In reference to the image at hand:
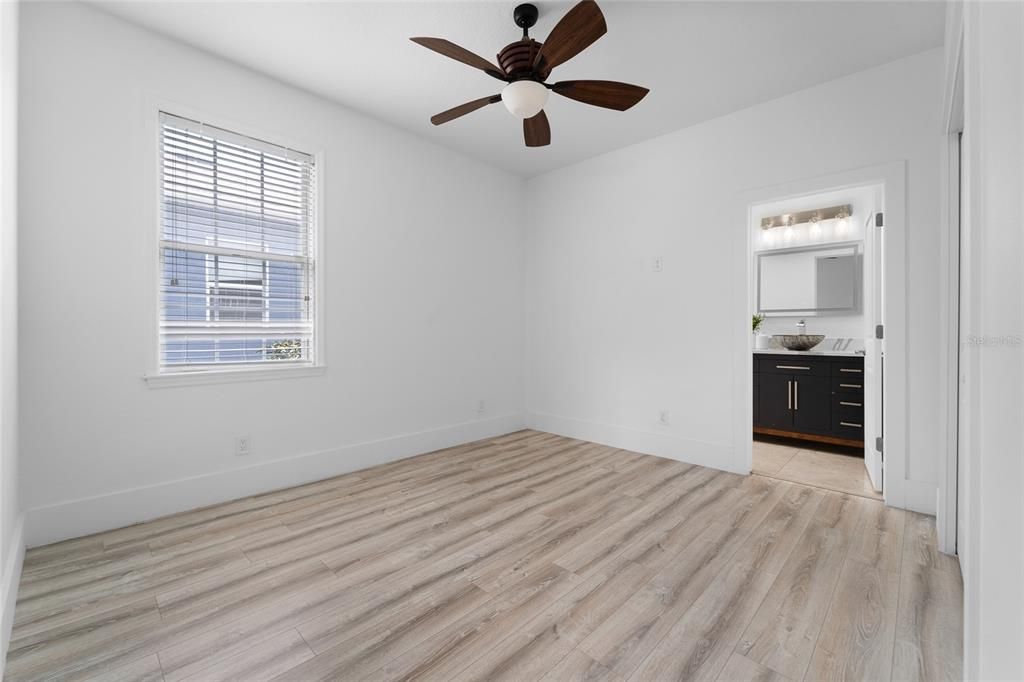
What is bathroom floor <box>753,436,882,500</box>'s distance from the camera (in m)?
3.19

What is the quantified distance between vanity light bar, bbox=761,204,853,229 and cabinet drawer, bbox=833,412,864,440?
6.91ft

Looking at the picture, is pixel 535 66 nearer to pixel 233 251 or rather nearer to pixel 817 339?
pixel 233 251

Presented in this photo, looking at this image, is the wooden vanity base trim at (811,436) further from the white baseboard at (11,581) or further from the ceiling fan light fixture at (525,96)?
the white baseboard at (11,581)

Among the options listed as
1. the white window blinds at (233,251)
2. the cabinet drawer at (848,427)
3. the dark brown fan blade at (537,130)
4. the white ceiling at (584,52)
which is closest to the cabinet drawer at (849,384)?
the cabinet drawer at (848,427)

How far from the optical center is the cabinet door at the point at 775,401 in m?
4.34

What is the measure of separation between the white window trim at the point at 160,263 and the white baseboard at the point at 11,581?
2.80 ft

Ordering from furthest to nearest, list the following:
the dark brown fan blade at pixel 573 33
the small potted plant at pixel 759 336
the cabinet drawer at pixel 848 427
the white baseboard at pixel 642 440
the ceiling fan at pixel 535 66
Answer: the small potted plant at pixel 759 336 → the cabinet drawer at pixel 848 427 → the white baseboard at pixel 642 440 → the ceiling fan at pixel 535 66 → the dark brown fan blade at pixel 573 33

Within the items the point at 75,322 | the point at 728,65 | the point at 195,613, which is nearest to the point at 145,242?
the point at 75,322

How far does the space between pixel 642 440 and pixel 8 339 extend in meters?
4.06

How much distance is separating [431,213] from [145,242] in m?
2.16

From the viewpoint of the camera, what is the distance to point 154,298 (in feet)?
8.48

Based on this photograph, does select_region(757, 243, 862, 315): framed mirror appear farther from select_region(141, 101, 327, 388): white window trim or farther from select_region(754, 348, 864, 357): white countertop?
select_region(141, 101, 327, 388): white window trim

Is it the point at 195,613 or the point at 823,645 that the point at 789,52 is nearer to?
the point at 823,645

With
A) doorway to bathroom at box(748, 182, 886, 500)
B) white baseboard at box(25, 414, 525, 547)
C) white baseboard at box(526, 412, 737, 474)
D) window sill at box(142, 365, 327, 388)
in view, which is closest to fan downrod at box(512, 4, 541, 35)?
doorway to bathroom at box(748, 182, 886, 500)
